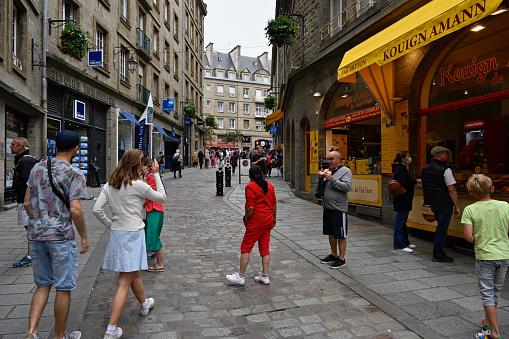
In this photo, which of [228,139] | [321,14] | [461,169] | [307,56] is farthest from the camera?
[228,139]

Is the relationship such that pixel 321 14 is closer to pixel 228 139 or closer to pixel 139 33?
pixel 139 33

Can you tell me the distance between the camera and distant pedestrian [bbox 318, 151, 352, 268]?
5031 mm

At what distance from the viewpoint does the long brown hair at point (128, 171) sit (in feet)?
10.4

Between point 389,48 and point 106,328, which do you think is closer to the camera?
point 106,328

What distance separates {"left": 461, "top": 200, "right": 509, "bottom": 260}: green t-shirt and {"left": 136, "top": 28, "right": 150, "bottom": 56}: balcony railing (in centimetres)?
2038

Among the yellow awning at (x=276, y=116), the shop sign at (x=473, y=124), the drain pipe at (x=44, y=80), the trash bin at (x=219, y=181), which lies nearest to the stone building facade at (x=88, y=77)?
the drain pipe at (x=44, y=80)

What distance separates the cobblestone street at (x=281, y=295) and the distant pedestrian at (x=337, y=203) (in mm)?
431

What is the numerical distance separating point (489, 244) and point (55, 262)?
3639 mm

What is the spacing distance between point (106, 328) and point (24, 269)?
231cm

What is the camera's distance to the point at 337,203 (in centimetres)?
510

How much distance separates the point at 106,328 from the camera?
3258mm

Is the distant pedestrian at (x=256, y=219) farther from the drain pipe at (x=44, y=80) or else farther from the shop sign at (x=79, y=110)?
the shop sign at (x=79, y=110)

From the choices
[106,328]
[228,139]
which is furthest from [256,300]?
[228,139]

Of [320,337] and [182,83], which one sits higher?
[182,83]
